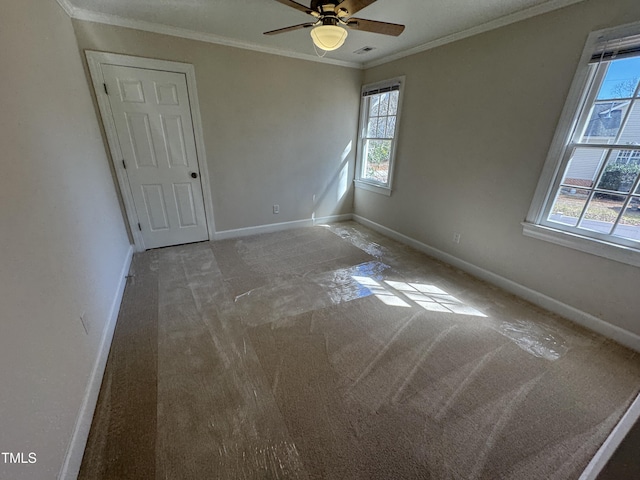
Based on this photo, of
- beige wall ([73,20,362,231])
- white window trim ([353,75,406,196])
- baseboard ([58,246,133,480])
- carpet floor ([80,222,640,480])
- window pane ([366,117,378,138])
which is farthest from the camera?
window pane ([366,117,378,138])

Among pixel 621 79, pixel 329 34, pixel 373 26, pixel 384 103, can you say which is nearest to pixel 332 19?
pixel 329 34

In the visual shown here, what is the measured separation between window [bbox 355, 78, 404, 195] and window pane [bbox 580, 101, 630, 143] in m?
1.98

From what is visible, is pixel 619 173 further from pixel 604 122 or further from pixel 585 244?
pixel 585 244

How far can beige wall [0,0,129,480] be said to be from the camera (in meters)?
0.94

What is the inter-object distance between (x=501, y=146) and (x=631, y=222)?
1.11 meters

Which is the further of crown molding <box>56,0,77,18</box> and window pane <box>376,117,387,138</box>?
window pane <box>376,117,387,138</box>

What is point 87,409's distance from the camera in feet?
4.46

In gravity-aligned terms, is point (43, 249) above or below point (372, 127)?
below

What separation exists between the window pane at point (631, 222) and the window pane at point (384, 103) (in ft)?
9.13

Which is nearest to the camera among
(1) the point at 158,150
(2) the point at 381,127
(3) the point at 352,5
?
(3) the point at 352,5

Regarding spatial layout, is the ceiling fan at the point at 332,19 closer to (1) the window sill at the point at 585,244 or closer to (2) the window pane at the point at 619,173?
(2) the window pane at the point at 619,173

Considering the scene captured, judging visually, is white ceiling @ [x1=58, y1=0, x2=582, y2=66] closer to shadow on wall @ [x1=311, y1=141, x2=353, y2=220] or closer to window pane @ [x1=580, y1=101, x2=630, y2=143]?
window pane @ [x1=580, y1=101, x2=630, y2=143]

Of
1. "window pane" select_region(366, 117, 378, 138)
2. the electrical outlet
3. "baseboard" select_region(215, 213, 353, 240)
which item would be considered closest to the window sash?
"window pane" select_region(366, 117, 378, 138)

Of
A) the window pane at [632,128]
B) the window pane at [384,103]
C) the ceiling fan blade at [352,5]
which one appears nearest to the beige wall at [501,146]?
the window pane at [384,103]
